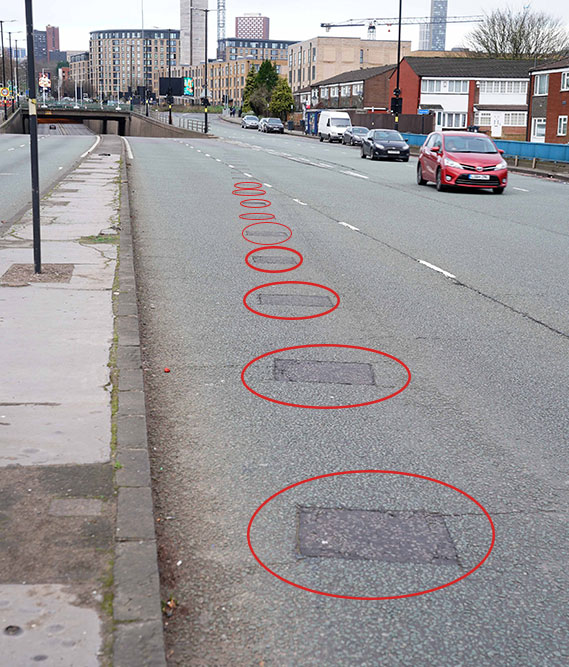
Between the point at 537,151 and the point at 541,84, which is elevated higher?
the point at 541,84

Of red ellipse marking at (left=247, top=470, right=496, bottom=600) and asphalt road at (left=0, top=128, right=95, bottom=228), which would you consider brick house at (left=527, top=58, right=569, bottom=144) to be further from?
red ellipse marking at (left=247, top=470, right=496, bottom=600)

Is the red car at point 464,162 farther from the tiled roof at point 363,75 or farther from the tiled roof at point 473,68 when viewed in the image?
the tiled roof at point 363,75

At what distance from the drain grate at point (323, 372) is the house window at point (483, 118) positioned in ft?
278

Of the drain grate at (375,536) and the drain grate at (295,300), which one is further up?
the drain grate at (295,300)

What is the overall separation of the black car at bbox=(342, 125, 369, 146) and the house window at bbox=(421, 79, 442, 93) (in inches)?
974

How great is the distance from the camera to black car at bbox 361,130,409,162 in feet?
143

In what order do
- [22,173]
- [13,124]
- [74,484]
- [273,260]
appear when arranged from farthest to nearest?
[13,124] → [22,173] → [273,260] → [74,484]

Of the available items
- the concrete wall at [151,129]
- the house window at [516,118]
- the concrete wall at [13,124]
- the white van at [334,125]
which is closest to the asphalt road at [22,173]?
the white van at [334,125]

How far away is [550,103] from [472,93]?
1016 inches

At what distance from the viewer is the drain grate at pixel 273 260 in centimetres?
1202

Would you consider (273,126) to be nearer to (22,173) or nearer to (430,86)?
(430,86)

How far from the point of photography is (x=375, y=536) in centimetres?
406

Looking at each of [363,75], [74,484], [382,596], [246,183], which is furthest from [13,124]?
[382,596]

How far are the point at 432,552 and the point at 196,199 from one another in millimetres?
17678
